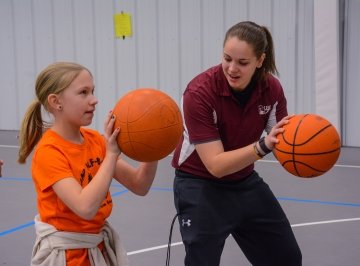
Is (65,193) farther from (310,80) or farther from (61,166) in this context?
(310,80)

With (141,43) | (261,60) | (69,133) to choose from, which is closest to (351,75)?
(141,43)

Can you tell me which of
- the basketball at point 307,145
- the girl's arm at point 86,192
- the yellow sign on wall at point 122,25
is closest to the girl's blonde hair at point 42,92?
the girl's arm at point 86,192

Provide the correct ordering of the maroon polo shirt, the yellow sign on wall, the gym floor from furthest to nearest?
1. the yellow sign on wall
2. the gym floor
3. the maroon polo shirt

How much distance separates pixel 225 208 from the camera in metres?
2.88

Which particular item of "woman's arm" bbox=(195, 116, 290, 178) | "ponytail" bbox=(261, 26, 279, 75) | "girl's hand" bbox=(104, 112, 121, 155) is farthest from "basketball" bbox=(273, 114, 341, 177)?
"girl's hand" bbox=(104, 112, 121, 155)

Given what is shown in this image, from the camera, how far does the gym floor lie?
14.0ft

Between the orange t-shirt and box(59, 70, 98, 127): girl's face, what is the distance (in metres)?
0.11

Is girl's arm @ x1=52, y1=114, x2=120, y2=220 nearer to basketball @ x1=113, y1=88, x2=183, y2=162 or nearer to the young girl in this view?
the young girl

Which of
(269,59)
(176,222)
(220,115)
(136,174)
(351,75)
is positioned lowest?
(176,222)

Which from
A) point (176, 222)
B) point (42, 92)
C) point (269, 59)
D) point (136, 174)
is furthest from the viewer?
point (176, 222)

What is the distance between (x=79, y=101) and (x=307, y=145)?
3.46 ft

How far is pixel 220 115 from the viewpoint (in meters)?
2.84

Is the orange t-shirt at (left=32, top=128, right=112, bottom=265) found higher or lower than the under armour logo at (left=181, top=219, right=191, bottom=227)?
higher

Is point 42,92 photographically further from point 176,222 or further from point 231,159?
point 176,222
